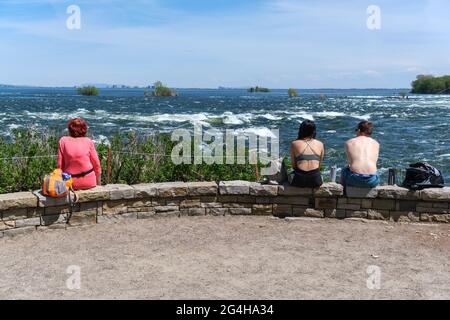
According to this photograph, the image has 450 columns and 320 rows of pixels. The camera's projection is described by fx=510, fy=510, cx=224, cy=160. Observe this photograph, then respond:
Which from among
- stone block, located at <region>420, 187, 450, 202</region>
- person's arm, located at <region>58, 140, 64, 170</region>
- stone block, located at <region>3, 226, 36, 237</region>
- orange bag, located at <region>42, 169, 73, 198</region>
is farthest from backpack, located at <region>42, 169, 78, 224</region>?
stone block, located at <region>420, 187, 450, 202</region>

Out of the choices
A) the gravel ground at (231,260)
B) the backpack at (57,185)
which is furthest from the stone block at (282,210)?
the backpack at (57,185)

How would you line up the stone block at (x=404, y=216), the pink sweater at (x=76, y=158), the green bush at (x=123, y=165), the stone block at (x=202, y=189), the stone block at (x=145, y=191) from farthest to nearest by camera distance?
the green bush at (x=123, y=165) → the stone block at (x=202, y=189) → the stone block at (x=404, y=216) → the stone block at (x=145, y=191) → the pink sweater at (x=76, y=158)

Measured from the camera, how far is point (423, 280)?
483cm

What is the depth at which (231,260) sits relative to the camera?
530 cm

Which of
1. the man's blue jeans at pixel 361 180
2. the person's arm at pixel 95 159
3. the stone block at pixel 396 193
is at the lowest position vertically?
the stone block at pixel 396 193

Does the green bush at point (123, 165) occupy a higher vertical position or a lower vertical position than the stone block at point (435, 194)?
higher

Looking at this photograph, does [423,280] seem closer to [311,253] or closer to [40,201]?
[311,253]

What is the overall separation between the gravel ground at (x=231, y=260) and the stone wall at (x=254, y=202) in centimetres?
16

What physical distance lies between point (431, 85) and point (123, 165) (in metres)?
116

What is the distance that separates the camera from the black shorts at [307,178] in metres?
6.69

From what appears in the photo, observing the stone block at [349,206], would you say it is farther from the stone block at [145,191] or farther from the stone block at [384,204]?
the stone block at [145,191]

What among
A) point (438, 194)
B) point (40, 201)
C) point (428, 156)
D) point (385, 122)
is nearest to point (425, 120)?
point (385, 122)

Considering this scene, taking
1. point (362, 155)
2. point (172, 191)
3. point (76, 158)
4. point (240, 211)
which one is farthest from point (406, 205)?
point (76, 158)

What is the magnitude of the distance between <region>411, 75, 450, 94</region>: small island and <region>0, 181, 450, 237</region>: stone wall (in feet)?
357
